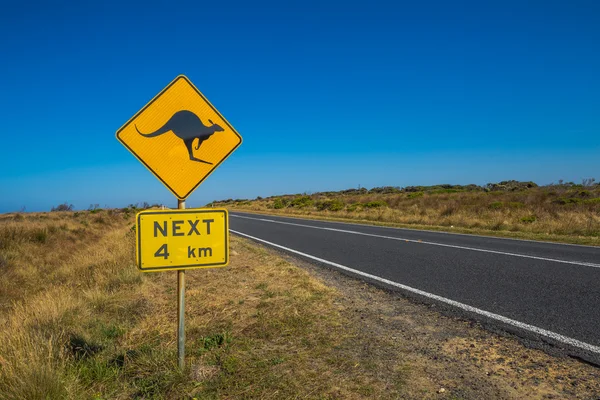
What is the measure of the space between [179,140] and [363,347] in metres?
2.52

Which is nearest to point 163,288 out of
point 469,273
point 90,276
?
point 90,276

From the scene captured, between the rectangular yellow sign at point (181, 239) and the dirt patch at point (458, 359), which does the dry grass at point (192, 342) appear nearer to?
the dirt patch at point (458, 359)

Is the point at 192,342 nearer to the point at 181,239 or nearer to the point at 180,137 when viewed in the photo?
the point at 181,239

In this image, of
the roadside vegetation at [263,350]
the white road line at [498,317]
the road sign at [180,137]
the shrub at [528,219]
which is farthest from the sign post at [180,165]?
the shrub at [528,219]

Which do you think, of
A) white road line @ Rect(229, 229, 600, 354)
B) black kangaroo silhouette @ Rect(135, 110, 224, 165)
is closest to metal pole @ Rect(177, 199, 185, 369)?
black kangaroo silhouette @ Rect(135, 110, 224, 165)

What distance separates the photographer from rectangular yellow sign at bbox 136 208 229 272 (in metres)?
3.21

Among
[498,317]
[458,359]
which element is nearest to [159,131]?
[458,359]

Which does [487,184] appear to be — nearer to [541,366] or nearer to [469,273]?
[469,273]

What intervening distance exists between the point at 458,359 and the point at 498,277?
12.2ft

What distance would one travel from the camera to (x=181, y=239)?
10.8 ft

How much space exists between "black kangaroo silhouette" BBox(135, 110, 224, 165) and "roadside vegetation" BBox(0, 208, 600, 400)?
5.96ft

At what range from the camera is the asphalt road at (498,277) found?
4344 millimetres

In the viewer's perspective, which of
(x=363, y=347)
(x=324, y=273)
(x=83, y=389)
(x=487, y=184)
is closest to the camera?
(x=83, y=389)

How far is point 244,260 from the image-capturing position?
29.5 feet
